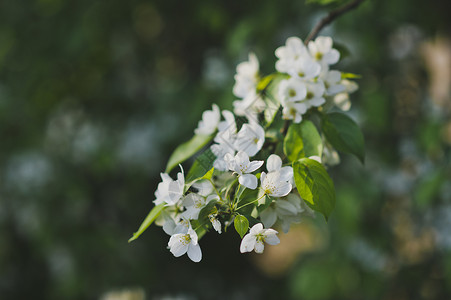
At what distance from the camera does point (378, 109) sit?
2.03 metres

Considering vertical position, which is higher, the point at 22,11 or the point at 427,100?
the point at 22,11

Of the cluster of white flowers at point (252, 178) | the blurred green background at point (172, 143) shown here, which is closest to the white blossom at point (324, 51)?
the cluster of white flowers at point (252, 178)

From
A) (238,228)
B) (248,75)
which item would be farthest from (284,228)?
(248,75)

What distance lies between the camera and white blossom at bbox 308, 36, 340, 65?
894mm

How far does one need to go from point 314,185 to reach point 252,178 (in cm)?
11

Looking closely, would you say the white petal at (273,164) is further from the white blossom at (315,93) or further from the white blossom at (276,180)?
the white blossom at (315,93)

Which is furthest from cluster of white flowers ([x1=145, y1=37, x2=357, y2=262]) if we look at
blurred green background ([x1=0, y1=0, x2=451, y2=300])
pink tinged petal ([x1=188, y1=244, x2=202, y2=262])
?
blurred green background ([x1=0, y1=0, x2=451, y2=300])

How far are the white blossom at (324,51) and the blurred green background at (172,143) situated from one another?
0.83 metres

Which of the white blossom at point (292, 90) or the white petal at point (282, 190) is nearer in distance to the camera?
the white petal at point (282, 190)

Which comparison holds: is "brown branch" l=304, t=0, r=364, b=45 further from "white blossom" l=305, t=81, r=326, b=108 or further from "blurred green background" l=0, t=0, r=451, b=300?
"blurred green background" l=0, t=0, r=451, b=300

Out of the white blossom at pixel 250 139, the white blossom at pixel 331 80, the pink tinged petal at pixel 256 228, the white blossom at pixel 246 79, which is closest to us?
the pink tinged petal at pixel 256 228

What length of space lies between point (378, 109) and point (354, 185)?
40 centimetres

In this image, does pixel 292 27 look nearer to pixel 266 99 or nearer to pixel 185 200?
pixel 266 99

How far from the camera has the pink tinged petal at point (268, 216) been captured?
2.45ft
